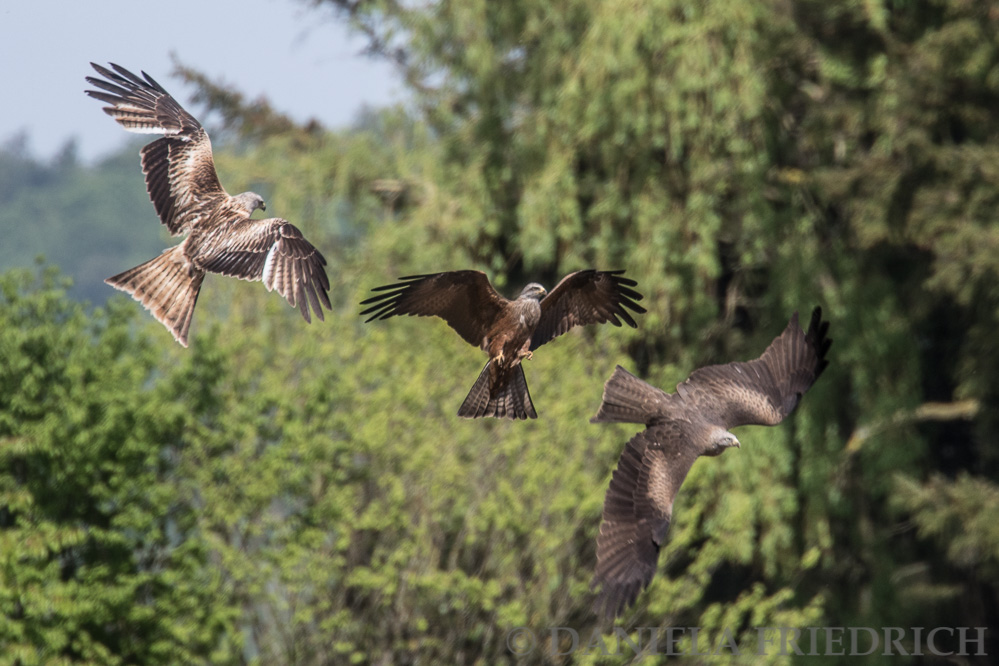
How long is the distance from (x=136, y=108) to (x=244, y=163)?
9.95m

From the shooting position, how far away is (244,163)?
1800 cm

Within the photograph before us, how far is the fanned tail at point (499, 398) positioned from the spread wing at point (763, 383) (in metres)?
0.90

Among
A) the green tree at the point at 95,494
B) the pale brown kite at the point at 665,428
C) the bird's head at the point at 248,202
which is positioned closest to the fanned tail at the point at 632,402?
the pale brown kite at the point at 665,428

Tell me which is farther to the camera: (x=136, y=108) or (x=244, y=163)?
(x=244, y=163)

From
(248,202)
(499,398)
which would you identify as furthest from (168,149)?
(499,398)

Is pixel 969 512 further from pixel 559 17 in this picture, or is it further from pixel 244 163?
pixel 244 163

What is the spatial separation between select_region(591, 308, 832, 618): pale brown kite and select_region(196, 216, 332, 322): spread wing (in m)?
1.73

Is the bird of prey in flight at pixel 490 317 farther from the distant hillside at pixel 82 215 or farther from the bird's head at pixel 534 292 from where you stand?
the distant hillside at pixel 82 215

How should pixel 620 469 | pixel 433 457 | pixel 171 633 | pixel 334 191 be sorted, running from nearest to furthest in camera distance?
pixel 620 469
pixel 171 633
pixel 433 457
pixel 334 191

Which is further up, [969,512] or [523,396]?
[969,512]

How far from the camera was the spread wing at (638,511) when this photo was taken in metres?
7.27

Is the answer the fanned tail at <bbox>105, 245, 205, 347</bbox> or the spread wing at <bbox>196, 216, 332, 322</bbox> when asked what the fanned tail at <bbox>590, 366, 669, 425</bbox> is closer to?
the spread wing at <bbox>196, 216, 332, 322</bbox>

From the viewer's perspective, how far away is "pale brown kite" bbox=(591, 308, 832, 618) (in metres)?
7.33

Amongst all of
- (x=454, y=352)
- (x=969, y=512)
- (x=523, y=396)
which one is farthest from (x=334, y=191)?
(x=523, y=396)
